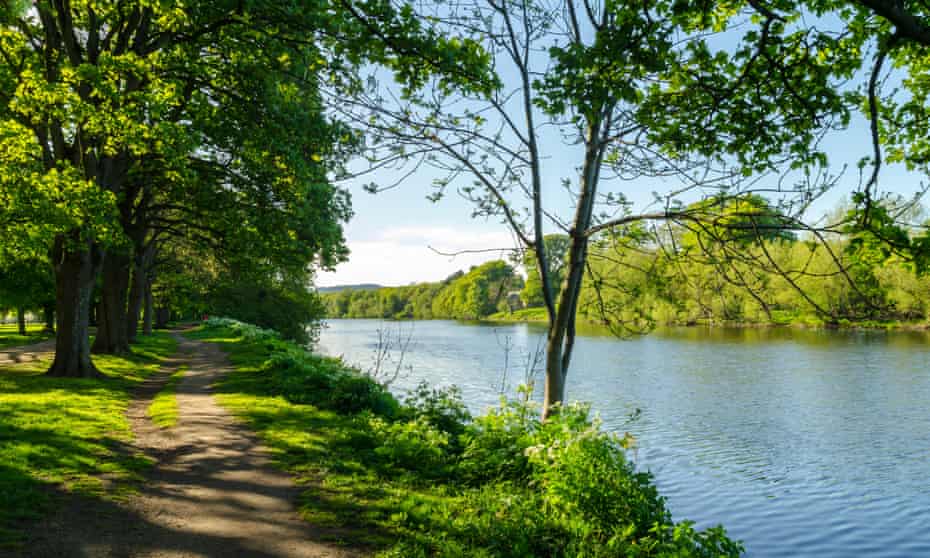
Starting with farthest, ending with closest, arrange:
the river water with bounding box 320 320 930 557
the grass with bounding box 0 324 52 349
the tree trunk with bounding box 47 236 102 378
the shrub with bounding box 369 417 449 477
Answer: the grass with bounding box 0 324 52 349, the tree trunk with bounding box 47 236 102 378, the river water with bounding box 320 320 930 557, the shrub with bounding box 369 417 449 477

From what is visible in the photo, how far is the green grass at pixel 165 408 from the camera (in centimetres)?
1064

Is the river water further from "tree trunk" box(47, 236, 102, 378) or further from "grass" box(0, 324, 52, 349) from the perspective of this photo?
"grass" box(0, 324, 52, 349)

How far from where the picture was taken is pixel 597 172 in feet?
25.0

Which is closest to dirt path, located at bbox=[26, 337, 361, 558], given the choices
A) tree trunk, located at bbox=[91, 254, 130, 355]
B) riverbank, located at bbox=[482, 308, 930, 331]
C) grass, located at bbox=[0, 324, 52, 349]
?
riverbank, located at bbox=[482, 308, 930, 331]

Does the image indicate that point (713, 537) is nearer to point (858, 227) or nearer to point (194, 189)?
point (858, 227)

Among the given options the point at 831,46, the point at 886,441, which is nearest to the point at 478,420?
the point at 831,46

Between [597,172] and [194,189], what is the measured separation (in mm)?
14455

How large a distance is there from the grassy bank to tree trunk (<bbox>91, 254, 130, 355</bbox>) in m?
13.8

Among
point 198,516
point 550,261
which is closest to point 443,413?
point 550,261

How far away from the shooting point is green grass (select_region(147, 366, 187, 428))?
10.6 meters

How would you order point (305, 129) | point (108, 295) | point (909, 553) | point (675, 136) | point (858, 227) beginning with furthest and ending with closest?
point (108, 295)
point (305, 129)
point (909, 553)
point (675, 136)
point (858, 227)

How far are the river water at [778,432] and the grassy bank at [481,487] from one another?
1405mm

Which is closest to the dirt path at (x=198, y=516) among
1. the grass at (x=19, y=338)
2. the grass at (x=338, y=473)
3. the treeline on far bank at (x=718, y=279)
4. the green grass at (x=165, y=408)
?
the grass at (x=338, y=473)

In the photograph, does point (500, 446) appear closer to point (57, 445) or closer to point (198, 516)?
point (198, 516)
